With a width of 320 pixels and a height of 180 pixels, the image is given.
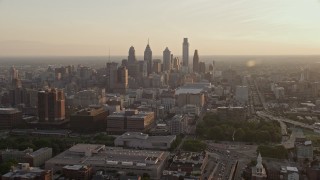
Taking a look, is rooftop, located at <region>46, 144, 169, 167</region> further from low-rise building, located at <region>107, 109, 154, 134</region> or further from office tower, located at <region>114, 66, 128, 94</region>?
office tower, located at <region>114, 66, 128, 94</region>

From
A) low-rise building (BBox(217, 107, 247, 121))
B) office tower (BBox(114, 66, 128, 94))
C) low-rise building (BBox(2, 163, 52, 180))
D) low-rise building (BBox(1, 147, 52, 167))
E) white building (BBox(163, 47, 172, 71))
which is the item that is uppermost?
white building (BBox(163, 47, 172, 71))

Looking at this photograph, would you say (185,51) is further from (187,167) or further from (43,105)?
(187,167)

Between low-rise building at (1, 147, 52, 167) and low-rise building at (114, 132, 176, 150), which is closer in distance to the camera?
low-rise building at (1, 147, 52, 167)

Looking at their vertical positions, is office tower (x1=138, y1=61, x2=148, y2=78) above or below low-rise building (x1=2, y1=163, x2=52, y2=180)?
above

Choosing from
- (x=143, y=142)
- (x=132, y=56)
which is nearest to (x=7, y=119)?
(x=143, y=142)

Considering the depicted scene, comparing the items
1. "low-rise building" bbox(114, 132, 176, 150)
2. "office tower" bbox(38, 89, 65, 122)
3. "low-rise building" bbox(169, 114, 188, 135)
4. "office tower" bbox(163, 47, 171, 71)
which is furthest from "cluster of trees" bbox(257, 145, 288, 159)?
"office tower" bbox(163, 47, 171, 71)

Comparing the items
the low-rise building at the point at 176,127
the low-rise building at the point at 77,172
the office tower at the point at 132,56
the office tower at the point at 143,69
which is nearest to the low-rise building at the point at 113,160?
the low-rise building at the point at 77,172
